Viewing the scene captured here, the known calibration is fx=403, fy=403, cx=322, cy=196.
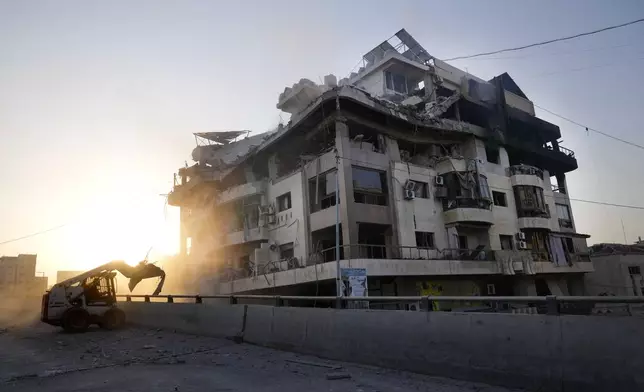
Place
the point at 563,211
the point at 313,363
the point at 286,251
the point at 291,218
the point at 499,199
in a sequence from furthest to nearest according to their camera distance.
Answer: the point at 563,211
the point at 499,199
the point at 286,251
the point at 291,218
the point at 313,363

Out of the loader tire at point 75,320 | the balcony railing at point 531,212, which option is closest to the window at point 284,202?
the loader tire at point 75,320

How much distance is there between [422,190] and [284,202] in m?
10.8

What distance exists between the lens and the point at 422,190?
31.1m

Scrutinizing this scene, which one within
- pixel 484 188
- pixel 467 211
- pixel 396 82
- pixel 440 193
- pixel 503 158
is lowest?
pixel 467 211

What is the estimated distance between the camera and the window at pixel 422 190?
3042 cm

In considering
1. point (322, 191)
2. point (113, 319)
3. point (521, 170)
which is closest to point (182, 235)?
point (322, 191)

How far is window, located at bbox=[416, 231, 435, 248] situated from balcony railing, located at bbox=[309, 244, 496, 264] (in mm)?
562

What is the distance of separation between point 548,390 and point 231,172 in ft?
115

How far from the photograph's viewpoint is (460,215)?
30422 millimetres

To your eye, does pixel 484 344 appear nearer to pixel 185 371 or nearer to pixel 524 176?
pixel 185 371

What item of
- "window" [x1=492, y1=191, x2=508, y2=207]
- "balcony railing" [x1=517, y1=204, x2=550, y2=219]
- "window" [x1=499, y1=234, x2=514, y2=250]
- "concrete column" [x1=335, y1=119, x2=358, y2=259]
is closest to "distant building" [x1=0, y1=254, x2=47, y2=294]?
"concrete column" [x1=335, y1=119, x2=358, y2=259]

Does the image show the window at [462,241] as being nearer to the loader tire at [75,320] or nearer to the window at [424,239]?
the window at [424,239]

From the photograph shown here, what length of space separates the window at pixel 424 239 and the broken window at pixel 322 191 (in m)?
6.99

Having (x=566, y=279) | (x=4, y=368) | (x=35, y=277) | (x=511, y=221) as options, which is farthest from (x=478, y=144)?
A: (x=35, y=277)
